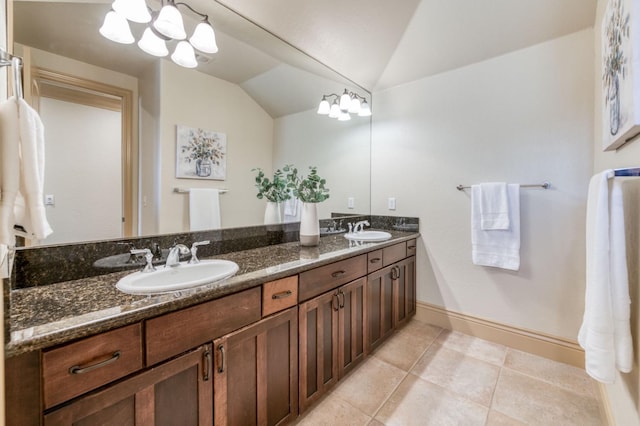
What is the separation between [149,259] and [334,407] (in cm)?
123

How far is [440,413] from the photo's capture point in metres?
1.52

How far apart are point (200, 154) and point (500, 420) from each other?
2171mm

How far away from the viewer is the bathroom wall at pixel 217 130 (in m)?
1.52

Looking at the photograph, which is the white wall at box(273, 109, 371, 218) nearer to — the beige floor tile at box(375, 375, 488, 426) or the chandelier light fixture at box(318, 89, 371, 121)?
the chandelier light fixture at box(318, 89, 371, 121)

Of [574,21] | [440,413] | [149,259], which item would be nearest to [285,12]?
[149,259]

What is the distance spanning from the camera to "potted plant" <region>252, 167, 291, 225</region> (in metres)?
1.97

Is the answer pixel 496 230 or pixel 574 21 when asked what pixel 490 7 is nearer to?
Answer: pixel 574 21

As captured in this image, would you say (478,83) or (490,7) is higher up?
(490,7)

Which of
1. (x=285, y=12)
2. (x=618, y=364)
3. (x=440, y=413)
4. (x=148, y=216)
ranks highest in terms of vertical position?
(x=285, y=12)

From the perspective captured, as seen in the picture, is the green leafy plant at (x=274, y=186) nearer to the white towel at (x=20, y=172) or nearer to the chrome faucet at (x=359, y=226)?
the chrome faucet at (x=359, y=226)

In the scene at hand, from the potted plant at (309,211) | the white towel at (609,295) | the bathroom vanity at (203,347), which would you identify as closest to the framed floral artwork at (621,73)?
the white towel at (609,295)

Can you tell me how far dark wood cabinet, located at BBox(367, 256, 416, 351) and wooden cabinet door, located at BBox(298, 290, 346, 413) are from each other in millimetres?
399

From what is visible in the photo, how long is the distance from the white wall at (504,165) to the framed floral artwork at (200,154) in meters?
1.64

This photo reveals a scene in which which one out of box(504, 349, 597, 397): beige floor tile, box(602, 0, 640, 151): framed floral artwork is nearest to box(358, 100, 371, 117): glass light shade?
box(602, 0, 640, 151): framed floral artwork
